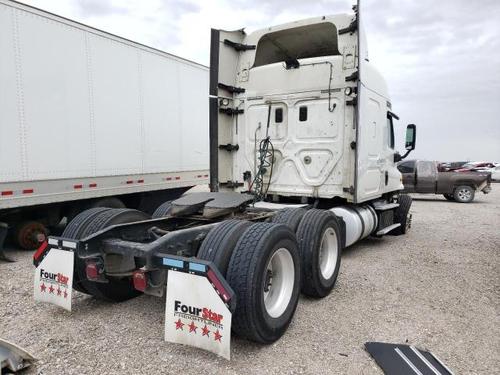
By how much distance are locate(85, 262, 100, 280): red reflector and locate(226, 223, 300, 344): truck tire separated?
3.77 ft

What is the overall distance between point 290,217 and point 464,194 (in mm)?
13249

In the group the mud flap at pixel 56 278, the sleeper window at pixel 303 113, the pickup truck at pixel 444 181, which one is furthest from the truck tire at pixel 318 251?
the pickup truck at pixel 444 181

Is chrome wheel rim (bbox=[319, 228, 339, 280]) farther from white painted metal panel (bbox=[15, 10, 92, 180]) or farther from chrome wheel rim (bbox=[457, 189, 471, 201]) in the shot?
chrome wheel rim (bbox=[457, 189, 471, 201])

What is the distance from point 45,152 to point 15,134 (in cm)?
50

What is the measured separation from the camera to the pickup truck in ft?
49.4

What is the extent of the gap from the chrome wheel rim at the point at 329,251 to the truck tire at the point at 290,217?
15.9 inches

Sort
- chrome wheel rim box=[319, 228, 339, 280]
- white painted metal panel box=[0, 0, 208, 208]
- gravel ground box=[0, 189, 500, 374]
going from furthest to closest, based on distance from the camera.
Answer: white painted metal panel box=[0, 0, 208, 208]
chrome wheel rim box=[319, 228, 339, 280]
gravel ground box=[0, 189, 500, 374]

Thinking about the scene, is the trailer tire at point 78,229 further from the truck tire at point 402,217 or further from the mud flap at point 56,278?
the truck tire at point 402,217

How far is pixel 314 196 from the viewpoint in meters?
6.07

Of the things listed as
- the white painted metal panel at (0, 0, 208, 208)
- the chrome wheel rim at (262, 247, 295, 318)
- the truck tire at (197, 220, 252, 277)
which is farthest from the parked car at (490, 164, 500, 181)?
the truck tire at (197, 220, 252, 277)

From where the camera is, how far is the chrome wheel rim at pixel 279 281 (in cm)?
346

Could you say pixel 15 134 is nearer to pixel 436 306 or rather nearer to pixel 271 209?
pixel 271 209

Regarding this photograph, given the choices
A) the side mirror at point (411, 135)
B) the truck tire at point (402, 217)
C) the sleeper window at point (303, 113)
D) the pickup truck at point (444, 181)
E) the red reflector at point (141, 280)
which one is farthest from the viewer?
the pickup truck at point (444, 181)

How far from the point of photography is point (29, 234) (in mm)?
6527
